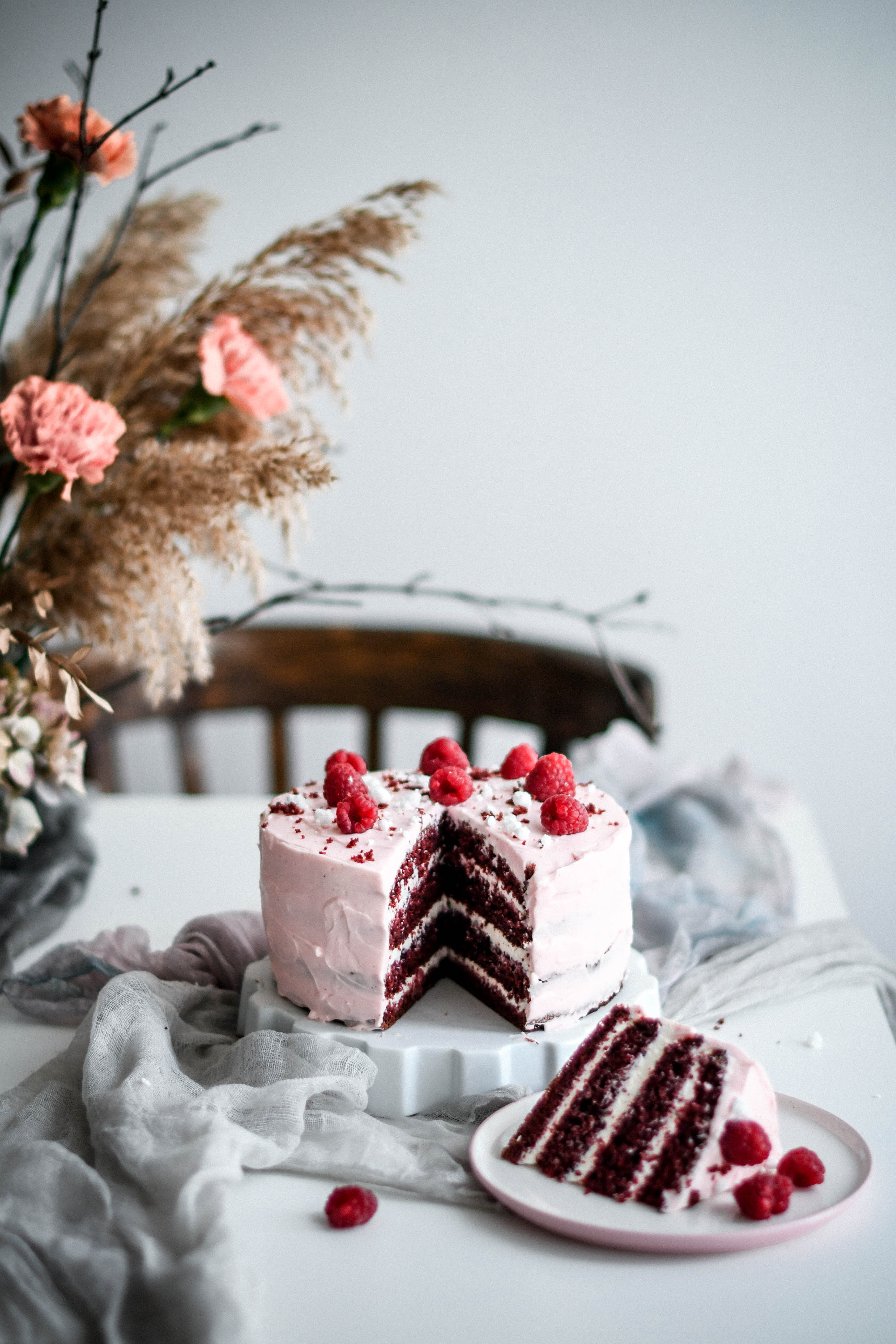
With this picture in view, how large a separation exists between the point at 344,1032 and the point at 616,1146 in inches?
15.4

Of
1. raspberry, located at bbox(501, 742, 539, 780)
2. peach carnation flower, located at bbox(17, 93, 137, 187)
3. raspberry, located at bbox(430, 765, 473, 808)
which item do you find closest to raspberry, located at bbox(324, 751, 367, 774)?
raspberry, located at bbox(430, 765, 473, 808)

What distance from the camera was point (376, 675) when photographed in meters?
3.15

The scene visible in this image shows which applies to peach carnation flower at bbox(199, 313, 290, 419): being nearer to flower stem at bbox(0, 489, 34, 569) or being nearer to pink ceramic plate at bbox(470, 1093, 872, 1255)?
flower stem at bbox(0, 489, 34, 569)

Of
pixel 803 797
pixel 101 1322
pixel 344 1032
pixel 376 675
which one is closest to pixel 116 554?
pixel 344 1032

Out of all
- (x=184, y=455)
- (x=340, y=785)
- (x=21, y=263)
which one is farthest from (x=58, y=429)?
(x=340, y=785)

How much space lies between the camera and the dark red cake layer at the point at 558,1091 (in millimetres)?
1268

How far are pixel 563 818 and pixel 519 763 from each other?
0.75 ft

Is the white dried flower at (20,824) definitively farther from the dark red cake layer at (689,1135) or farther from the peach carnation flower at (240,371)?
the dark red cake layer at (689,1135)

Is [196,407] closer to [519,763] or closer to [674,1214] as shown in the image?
[519,763]

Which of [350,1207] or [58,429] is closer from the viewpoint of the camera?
[350,1207]

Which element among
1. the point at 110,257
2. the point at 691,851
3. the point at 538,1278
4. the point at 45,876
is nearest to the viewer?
the point at 538,1278

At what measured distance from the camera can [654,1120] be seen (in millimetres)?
1265

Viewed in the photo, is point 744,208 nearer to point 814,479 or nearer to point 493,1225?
point 814,479

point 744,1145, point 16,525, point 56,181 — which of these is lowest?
point 744,1145
